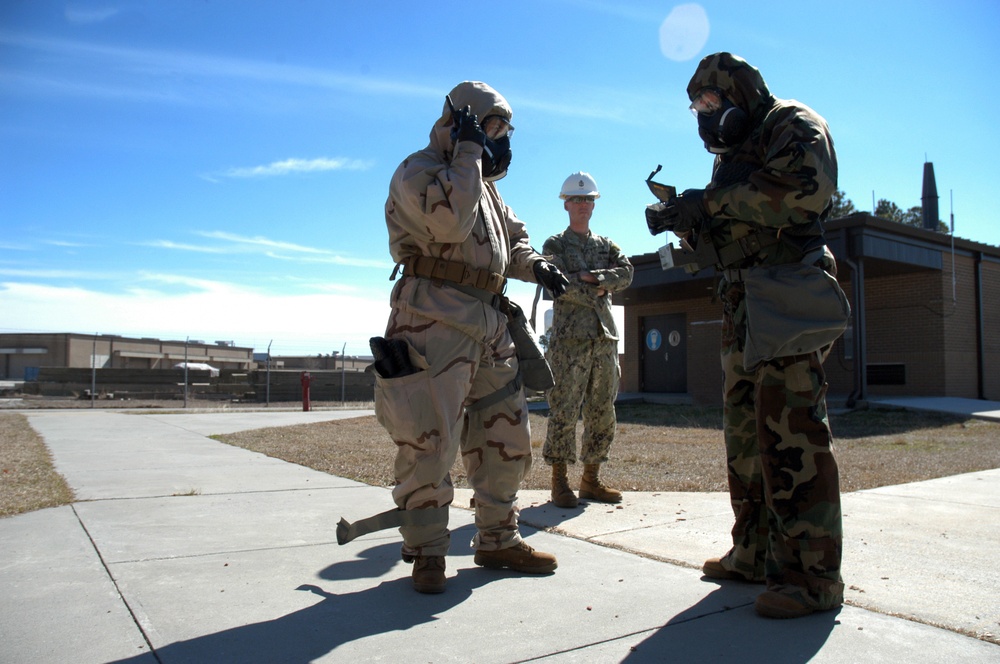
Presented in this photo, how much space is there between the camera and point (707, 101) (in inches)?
116

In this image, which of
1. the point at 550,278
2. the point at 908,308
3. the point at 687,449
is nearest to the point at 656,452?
the point at 687,449

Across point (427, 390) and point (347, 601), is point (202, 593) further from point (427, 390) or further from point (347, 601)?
point (427, 390)

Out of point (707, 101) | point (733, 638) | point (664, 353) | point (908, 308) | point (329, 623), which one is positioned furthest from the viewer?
point (664, 353)

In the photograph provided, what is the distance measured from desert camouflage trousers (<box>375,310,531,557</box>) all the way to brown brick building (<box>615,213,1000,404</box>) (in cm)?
1156

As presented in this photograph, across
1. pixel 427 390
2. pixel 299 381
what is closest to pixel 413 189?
pixel 427 390

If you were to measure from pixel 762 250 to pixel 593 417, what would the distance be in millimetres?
2326

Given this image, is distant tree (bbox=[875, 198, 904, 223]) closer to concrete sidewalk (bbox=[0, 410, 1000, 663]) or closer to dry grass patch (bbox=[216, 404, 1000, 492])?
dry grass patch (bbox=[216, 404, 1000, 492])

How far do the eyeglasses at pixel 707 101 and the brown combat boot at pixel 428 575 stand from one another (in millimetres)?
2025

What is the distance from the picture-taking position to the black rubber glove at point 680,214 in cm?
282

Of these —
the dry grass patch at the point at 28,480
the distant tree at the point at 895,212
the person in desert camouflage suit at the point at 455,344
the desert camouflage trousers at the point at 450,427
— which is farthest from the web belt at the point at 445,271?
the distant tree at the point at 895,212

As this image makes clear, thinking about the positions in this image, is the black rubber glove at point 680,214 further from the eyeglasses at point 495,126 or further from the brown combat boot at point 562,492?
the brown combat boot at point 562,492

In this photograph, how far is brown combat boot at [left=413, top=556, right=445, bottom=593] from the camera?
2.79 m

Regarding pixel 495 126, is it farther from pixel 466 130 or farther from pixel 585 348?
pixel 585 348

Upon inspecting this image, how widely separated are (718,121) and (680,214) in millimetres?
395
